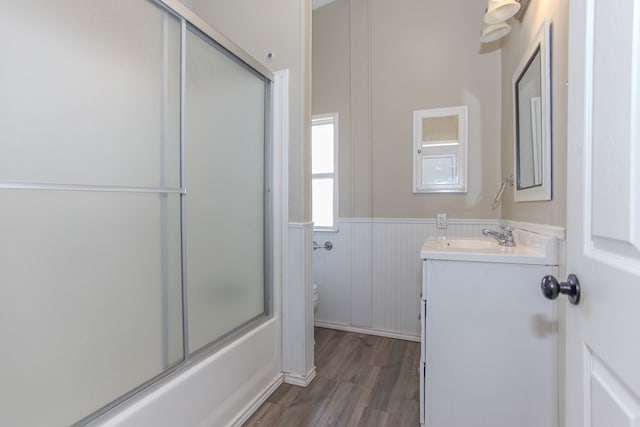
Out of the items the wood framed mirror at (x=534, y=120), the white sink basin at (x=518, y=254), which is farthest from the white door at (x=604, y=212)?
the wood framed mirror at (x=534, y=120)

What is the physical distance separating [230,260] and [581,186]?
1.48m

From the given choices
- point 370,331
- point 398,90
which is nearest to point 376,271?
point 370,331

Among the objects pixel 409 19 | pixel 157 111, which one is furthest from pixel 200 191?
pixel 409 19

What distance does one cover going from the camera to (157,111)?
1316mm

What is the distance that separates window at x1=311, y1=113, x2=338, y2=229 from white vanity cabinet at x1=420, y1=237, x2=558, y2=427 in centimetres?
152

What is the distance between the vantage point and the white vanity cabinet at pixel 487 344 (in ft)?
4.21

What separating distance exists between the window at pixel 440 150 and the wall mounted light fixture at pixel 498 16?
56 cm

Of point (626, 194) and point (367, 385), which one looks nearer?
point (626, 194)

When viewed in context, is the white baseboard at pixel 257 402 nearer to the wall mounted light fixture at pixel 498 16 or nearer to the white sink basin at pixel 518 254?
the white sink basin at pixel 518 254

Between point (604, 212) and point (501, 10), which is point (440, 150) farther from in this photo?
point (604, 212)

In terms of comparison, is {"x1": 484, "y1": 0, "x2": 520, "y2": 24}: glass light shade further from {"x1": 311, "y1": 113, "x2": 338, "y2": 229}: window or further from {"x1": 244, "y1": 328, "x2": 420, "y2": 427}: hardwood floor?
{"x1": 244, "y1": 328, "x2": 420, "y2": 427}: hardwood floor

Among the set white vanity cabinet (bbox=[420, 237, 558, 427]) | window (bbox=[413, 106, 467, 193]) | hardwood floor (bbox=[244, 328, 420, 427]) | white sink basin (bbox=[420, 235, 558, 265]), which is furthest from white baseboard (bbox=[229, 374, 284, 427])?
window (bbox=[413, 106, 467, 193])

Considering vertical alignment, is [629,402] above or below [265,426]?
above

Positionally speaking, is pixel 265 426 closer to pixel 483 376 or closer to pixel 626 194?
pixel 483 376
